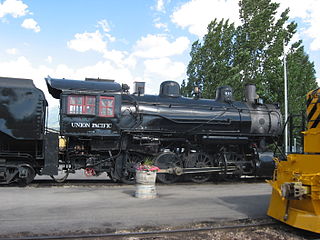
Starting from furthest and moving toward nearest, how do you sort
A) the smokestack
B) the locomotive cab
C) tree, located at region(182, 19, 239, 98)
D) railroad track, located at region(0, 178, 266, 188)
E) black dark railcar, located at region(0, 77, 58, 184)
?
tree, located at region(182, 19, 239, 98)
the smokestack
railroad track, located at region(0, 178, 266, 188)
the locomotive cab
black dark railcar, located at region(0, 77, 58, 184)

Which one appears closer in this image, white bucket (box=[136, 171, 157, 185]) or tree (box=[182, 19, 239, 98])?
white bucket (box=[136, 171, 157, 185])

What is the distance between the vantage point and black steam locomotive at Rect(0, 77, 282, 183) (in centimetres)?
1007

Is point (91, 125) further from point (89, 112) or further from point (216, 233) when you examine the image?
point (216, 233)

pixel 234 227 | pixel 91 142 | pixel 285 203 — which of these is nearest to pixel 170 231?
pixel 234 227

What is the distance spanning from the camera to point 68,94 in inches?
412

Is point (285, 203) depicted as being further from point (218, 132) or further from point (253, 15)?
point (253, 15)

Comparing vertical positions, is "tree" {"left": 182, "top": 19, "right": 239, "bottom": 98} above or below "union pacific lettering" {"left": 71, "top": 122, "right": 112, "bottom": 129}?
above

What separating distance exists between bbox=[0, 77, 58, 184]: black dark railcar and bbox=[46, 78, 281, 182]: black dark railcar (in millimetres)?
675

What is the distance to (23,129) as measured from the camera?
9.95 m

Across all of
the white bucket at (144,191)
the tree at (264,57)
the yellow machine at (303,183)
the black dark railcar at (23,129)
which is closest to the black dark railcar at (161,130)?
the black dark railcar at (23,129)

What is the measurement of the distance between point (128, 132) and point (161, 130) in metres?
1.26

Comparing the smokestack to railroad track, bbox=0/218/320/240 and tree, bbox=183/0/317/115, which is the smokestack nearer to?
railroad track, bbox=0/218/320/240

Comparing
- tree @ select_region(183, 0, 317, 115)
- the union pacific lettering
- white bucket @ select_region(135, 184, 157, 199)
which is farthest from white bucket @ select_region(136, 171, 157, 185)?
tree @ select_region(183, 0, 317, 115)

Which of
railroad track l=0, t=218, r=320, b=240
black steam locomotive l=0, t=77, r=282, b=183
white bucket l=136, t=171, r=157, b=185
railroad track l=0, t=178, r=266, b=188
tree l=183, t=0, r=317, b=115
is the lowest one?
railroad track l=0, t=178, r=266, b=188
